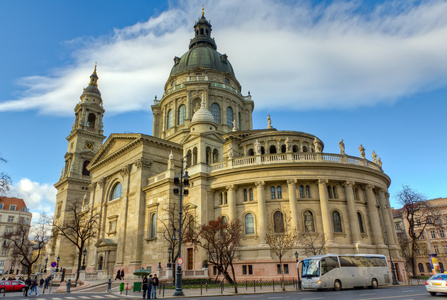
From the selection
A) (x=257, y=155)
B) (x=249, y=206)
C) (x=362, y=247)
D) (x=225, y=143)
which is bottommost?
(x=362, y=247)

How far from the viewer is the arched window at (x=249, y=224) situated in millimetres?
32344

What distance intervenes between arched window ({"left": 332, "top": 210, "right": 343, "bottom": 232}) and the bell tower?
42.3 metres

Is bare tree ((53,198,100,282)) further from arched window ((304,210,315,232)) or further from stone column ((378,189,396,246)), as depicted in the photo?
stone column ((378,189,396,246))

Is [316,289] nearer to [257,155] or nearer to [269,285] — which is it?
[269,285]

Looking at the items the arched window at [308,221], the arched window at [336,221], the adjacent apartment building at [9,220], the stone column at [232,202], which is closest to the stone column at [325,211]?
the arched window at [308,221]

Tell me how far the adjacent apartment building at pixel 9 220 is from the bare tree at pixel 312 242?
74.3 meters

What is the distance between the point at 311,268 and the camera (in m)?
22.5

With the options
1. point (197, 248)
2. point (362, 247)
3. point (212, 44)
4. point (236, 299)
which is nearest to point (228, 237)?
point (197, 248)

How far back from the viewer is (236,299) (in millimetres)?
16688

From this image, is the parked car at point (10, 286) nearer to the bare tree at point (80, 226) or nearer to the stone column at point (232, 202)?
the bare tree at point (80, 226)

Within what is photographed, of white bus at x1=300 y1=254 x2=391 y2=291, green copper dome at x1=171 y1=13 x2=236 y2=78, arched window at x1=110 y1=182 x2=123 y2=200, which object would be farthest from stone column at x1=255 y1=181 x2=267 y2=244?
green copper dome at x1=171 y1=13 x2=236 y2=78

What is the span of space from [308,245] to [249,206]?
6.74 meters

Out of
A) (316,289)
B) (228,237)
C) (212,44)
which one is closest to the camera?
(316,289)

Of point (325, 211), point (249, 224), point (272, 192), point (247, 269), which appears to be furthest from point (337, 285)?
point (272, 192)
